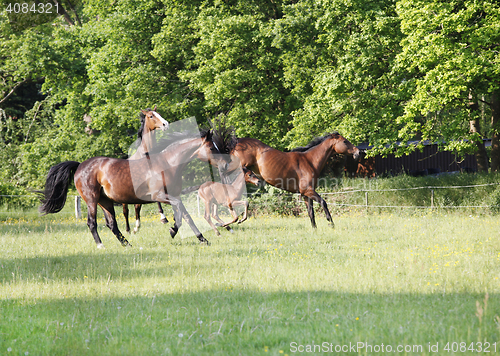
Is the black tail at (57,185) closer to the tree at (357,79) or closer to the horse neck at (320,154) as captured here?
the horse neck at (320,154)

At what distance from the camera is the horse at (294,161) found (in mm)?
12695

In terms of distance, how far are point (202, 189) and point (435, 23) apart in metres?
9.63

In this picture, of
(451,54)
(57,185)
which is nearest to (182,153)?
(57,185)

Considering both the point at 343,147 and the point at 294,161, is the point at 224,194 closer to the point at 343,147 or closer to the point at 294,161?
the point at 294,161

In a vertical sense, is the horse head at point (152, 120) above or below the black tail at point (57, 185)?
above

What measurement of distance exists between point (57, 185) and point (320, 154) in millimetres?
6990

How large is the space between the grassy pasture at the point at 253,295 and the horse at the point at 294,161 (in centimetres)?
296

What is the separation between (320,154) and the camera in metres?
12.9

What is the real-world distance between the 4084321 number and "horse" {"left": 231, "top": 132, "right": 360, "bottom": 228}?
18.3 meters

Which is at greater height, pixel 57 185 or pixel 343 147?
pixel 343 147

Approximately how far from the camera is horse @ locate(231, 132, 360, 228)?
41.7 feet

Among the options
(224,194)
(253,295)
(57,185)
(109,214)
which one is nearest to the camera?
(253,295)

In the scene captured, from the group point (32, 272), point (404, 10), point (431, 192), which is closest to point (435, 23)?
point (404, 10)

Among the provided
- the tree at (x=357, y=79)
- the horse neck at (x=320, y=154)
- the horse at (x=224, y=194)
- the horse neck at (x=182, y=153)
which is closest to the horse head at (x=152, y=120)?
the horse neck at (x=182, y=153)
